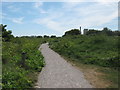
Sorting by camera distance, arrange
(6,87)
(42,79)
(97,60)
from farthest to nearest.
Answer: (97,60) < (42,79) < (6,87)

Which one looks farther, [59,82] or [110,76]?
[110,76]

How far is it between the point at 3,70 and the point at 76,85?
3162mm

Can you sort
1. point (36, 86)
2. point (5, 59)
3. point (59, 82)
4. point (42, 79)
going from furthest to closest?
point (5, 59)
point (42, 79)
point (59, 82)
point (36, 86)

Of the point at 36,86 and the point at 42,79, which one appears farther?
the point at 42,79

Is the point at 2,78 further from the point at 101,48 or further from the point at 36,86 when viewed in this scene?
the point at 101,48

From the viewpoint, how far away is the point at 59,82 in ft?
22.8

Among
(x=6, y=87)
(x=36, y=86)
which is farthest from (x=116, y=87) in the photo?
(x=6, y=87)

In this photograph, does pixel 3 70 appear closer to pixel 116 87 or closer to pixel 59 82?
pixel 59 82

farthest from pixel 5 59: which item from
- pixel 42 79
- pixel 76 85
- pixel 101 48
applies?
pixel 101 48

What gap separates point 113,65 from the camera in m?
9.91

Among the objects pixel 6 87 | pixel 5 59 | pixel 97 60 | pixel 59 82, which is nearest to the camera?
pixel 6 87

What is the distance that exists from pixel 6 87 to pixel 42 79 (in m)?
1.92

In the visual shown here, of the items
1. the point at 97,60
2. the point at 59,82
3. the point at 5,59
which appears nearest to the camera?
the point at 59,82

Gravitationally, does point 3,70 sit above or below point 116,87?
above
